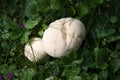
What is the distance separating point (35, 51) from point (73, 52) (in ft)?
1.27

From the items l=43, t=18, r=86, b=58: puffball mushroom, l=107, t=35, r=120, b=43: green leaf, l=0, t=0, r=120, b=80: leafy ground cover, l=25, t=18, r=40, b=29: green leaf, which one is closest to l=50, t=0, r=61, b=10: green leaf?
l=0, t=0, r=120, b=80: leafy ground cover

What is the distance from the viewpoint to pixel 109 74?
2.62m

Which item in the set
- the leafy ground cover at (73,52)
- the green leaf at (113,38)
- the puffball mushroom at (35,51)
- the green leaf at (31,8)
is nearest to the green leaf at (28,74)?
the leafy ground cover at (73,52)

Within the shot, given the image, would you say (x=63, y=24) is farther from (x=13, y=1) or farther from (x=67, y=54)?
(x=13, y=1)

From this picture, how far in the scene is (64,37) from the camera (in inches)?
108

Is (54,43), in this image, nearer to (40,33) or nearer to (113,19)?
(40,33)

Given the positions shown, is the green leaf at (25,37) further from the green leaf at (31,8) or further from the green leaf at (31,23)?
the green leaf at (31,8)

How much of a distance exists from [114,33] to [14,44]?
871 millimetres

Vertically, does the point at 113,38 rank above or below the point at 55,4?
below

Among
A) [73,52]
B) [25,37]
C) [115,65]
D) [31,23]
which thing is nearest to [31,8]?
[31,23]

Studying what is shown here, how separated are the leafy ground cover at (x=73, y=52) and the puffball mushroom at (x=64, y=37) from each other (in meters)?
0.07

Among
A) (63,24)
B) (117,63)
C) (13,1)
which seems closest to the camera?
(117,63)

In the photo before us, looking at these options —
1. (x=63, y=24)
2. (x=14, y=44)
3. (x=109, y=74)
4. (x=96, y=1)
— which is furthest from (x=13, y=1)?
(x=109, y=74)

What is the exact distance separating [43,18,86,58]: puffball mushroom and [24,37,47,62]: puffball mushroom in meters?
0.12
